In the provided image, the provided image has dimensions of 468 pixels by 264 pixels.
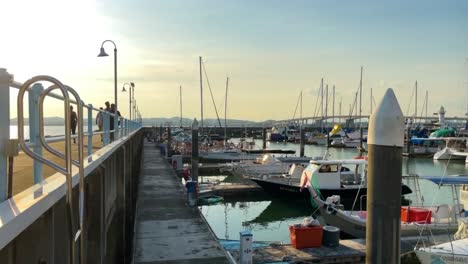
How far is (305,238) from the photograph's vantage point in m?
14.7

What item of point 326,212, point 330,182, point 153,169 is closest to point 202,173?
point 153,169

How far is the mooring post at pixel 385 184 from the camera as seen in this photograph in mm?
5930

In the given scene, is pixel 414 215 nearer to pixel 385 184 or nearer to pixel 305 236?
pixel 305 236

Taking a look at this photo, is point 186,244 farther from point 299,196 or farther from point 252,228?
point 299,196

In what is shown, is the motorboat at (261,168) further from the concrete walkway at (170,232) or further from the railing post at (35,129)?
the railing post at (35,129)

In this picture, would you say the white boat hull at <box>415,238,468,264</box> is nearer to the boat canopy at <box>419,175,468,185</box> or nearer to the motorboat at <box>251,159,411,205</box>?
the boat canopy at <box>419,175,468,185</box>

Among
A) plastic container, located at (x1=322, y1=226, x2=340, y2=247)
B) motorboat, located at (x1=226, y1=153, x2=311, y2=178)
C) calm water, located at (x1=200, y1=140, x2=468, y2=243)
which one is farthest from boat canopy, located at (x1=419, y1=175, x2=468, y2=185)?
motorboat, located at (x1=226, y1=153, x2=311, y2=178)

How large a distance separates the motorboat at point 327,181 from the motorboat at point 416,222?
3.36 m

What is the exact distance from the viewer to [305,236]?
1469 cm

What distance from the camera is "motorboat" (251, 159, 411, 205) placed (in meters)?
25.6

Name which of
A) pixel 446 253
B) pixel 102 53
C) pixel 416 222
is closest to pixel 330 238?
pixel 416 222

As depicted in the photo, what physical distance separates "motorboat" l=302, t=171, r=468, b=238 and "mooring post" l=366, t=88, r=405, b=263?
8.69 meters

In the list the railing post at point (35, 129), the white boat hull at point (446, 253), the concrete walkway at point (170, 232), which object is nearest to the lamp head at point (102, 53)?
the concrete walkway at point (170, 232)

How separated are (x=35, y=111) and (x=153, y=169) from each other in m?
26.3
